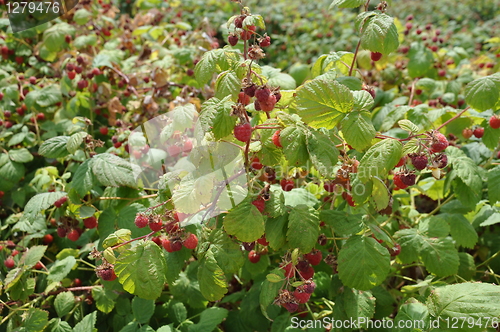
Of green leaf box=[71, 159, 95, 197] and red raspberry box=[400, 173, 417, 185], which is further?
green leaf box=[71, 159, 95, 197]

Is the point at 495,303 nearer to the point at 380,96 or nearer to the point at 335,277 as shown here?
the point at 335,277

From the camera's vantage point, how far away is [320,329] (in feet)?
5.06

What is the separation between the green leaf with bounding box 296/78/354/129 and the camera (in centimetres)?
122

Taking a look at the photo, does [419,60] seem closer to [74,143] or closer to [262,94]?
[262,94]

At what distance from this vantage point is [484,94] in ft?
4.82

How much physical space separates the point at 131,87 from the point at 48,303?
144 cm

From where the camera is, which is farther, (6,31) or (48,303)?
(6,31)

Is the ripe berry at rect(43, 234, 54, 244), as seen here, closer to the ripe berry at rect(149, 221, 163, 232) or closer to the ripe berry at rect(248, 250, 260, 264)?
the ripe berry at rect(149, 221, 163, 232)

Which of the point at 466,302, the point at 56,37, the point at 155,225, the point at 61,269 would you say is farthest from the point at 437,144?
the point at 56,37

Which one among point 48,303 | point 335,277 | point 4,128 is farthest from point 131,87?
point 335,277

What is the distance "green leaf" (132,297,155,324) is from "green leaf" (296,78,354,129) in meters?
1.08

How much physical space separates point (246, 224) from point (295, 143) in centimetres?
31

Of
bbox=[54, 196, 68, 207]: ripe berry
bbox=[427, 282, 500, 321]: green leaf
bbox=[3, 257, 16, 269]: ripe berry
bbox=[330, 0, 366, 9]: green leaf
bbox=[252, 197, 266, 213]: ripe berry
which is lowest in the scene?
bbox=[3, 257, 16, 269]: ripe berry

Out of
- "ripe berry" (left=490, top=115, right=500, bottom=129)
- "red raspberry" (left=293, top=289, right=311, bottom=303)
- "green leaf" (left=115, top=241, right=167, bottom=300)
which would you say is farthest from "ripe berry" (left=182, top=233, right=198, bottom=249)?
"ripe berry" (left=490, top=115, right=500, bottom=129)
